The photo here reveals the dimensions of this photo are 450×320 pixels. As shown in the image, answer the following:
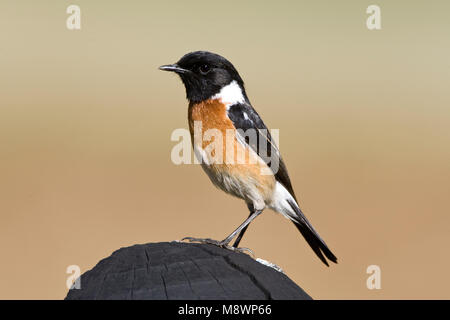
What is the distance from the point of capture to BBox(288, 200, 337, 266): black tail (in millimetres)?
3699

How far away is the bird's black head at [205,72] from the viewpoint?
362 cm

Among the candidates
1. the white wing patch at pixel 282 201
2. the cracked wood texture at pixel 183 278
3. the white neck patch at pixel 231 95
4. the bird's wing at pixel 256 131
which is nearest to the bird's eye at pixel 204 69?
the white neck patch at pixel 231 95

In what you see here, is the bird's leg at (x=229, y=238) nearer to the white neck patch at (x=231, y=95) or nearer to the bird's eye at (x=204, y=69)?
the white neck patch at (x=231, y=95)

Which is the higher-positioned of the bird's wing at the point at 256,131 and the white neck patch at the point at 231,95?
the white neck patch at the point at 231,95

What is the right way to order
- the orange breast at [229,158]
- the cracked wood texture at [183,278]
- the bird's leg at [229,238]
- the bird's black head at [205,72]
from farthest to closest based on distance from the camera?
the bird's black head at [205,72]
the orange breast at [229,158]
the bird's leg at [229,238]
the cracked wood texture at [183,278]

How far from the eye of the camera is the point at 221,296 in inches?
59.0

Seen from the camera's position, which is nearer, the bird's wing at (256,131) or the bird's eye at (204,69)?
the bird's wing at (256,131)

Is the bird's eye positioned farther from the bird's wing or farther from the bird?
the bird's wing

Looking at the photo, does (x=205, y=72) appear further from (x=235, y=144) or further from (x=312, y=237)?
(x=312, y=237)

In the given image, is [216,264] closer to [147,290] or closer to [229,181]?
[147,290]

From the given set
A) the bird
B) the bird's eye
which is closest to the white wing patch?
the bird

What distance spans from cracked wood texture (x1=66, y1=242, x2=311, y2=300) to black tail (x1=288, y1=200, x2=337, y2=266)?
1931mm
